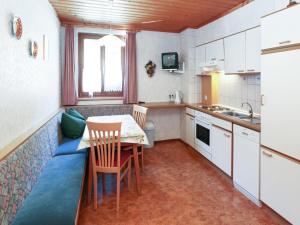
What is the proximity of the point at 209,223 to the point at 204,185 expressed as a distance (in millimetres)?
819

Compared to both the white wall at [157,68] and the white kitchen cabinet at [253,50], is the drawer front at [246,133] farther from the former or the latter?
the white wall at [157,68]

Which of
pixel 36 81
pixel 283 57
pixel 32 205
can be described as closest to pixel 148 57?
pixel 36 81

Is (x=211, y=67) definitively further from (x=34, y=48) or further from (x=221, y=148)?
(x=34, y=48)

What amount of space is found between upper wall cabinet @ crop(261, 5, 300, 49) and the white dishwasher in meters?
0.95

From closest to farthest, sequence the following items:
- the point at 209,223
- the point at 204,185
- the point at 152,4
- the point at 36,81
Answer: the point at 209,223
the point at 36,81
the point at 204,185
the point at 152,4

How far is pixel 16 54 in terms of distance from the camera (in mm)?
1851

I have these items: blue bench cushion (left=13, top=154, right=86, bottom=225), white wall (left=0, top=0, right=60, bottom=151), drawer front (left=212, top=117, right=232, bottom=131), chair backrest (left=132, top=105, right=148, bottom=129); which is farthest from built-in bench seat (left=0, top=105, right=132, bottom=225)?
drawer front (left=212, top=117, right=232, bottom=131)

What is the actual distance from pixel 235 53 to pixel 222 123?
1.03 metres

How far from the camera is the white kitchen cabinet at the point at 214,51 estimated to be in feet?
11.6

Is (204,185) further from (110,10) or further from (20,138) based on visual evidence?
(110,10)

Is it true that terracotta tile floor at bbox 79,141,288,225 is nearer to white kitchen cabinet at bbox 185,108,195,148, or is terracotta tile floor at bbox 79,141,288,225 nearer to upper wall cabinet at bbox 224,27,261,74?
white kitchen cabinet at bbox 185,108,195,148

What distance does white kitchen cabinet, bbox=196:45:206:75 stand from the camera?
13.7 ft

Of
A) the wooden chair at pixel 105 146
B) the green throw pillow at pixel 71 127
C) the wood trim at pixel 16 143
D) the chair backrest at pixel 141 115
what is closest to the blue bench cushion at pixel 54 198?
the wooden chair at pixel 105 146

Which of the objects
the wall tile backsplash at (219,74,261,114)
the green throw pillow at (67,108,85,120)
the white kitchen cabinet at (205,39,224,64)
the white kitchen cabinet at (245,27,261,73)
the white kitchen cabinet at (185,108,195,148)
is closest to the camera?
the white kitchen cabinet at (245,27,261,73)
